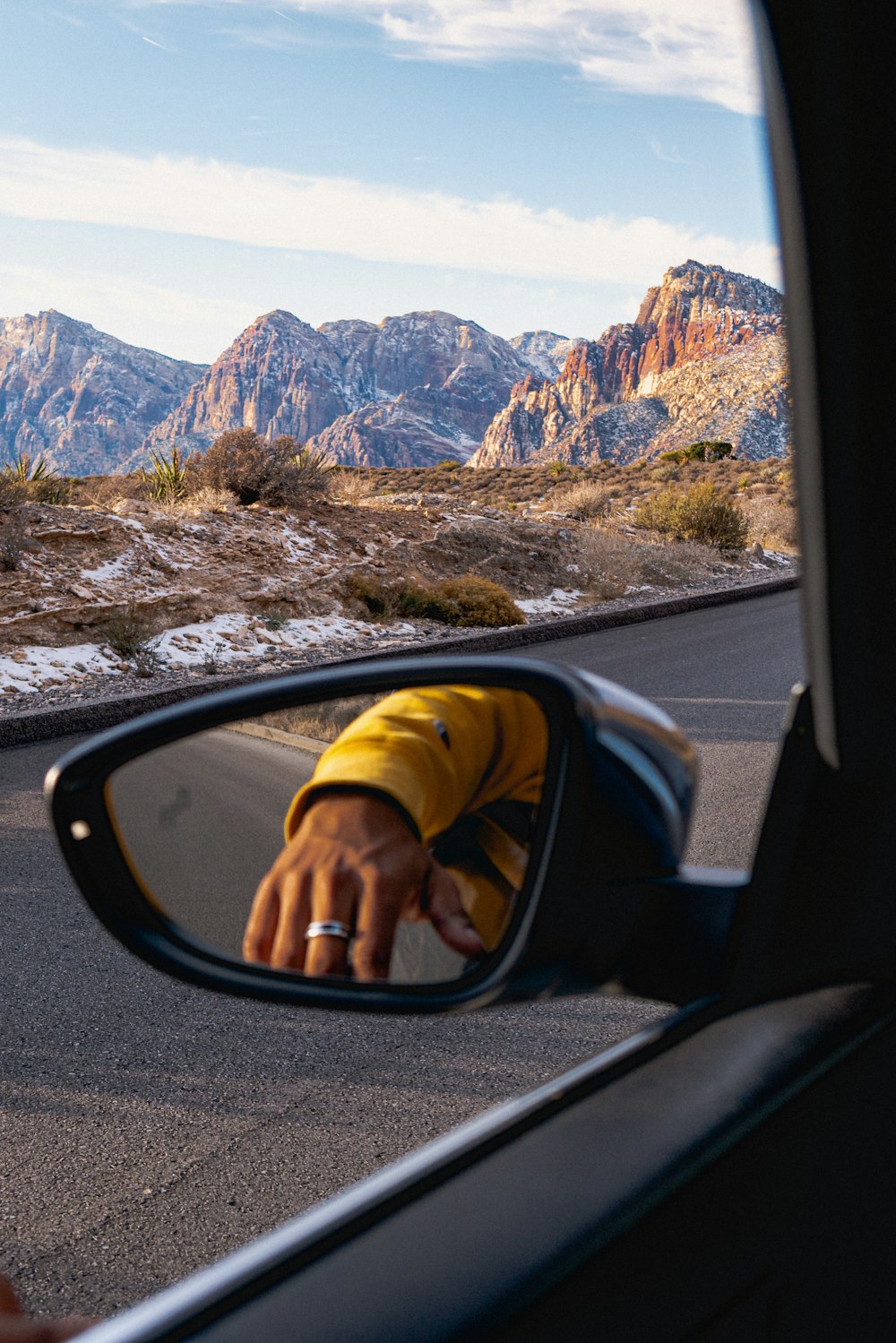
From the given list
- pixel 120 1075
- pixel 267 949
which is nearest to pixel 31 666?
pixel 120 1075

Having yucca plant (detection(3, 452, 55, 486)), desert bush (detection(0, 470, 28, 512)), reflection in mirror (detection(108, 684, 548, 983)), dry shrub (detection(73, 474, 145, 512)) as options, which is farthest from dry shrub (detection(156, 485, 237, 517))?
reflection in mirror (detection(108, 684, 548, 983))

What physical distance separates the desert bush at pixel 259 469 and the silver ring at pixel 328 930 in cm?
1616

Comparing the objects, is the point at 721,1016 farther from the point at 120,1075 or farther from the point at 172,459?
the point at 172,459

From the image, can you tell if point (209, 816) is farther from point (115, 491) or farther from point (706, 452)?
point (706, 452)

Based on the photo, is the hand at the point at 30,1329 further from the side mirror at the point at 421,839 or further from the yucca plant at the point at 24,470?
the yucca plant at the point at 24,470

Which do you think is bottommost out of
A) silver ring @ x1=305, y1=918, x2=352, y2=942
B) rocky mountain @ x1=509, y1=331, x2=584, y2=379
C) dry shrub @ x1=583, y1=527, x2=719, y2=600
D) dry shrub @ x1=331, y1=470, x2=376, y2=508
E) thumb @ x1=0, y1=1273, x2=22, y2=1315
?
thumb @ x1=0, y1=1273, x2=22, y2=1315

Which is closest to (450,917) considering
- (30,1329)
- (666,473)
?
(30,1329)

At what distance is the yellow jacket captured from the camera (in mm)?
942

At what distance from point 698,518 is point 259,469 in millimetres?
7314

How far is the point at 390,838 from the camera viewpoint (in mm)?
934

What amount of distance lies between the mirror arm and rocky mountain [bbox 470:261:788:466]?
0.42 meters

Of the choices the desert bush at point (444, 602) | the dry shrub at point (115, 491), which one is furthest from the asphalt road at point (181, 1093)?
the dry shrub at point (115, 491)

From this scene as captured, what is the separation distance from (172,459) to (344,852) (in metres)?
18.0

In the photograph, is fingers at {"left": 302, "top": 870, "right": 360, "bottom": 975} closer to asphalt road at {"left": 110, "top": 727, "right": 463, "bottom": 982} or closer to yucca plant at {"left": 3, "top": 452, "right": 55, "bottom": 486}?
asphalt road at {"left": 110, "top": 727, "right": 463, "bottom": 982}
